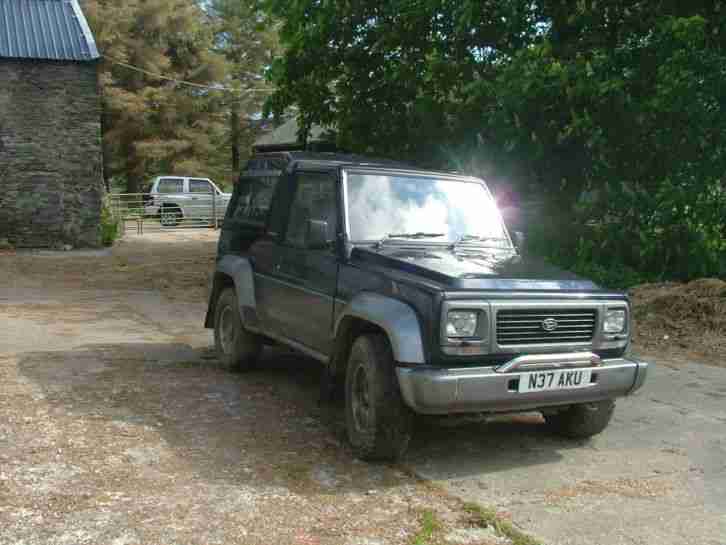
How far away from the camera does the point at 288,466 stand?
188 inches

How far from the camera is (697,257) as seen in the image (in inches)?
427

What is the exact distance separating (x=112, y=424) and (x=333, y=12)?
9620 mm

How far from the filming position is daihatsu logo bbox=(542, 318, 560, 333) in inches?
189

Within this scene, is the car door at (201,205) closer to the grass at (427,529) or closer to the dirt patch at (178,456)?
the dirt patch at (178,456)

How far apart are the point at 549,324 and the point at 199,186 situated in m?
27.7

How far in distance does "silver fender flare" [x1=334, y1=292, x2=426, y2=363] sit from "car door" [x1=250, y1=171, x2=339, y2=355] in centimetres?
57

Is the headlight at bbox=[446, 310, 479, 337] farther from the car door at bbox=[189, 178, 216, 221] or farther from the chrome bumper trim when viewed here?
the car door at bbox=[189, 178, 216, 221]

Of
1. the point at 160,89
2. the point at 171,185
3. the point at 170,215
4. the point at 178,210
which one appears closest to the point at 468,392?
the point at 170,215

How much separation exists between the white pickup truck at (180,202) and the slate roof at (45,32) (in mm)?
8977

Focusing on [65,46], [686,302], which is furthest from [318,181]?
[65,46]

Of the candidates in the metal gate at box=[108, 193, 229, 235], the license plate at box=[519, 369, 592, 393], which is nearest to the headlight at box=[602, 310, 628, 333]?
the license plate at box=[519, 369, 592, 393]

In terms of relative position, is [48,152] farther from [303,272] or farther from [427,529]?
[427,529]

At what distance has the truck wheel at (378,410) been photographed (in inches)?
185

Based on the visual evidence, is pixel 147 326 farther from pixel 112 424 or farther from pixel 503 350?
pixel 503 350
